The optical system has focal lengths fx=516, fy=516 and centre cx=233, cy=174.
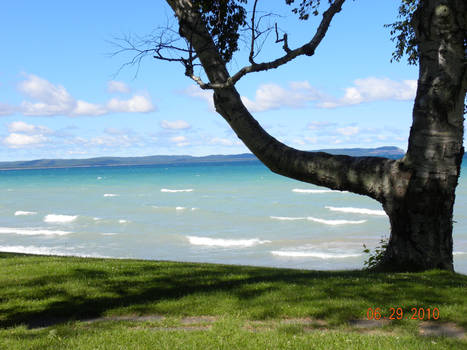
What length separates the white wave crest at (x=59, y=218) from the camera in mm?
40938

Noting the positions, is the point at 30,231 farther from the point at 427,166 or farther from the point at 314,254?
the point at 427,166

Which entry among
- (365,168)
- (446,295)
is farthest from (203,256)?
(446,295)

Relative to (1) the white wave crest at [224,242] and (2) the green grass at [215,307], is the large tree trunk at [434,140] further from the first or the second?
(1) the white wave crest at [224,242]

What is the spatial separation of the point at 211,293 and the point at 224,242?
1998 centimetres

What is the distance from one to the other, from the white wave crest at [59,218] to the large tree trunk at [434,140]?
113 ft

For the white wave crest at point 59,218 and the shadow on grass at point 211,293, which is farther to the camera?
the white wave crest at point 59,218

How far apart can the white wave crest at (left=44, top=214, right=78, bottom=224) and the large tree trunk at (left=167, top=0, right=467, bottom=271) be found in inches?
1328

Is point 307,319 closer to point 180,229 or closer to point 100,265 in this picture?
point 100,265

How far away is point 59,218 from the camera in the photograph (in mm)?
42844

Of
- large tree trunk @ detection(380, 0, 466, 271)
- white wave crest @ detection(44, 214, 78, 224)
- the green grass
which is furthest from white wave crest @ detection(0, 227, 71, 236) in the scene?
large tree trunk @ detection(380, 0, 466, 271)

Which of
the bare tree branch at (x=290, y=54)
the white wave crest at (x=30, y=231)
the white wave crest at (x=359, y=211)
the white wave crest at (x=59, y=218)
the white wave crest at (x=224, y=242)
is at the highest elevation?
the bare tree branch at (x=290, y=54)
